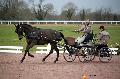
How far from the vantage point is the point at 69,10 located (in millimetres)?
7855

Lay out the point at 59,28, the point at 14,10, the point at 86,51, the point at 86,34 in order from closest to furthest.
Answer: the point at 14,10 → the point at 59,28 → the point at 86,34 → the point at 86,51

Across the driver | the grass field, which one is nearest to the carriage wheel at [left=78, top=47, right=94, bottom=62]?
the driver

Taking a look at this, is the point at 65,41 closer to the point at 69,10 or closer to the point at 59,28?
the point at 59,28

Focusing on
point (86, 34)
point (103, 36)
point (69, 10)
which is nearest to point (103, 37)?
point (103, 36)

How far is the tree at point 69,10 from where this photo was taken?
7.71m

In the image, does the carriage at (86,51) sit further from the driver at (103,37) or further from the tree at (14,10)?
the tree at (14,10)

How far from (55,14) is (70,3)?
397mm

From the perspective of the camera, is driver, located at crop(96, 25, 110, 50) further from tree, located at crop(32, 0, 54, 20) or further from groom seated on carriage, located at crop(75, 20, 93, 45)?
tree, located at crop(32, 0, 54, 20)

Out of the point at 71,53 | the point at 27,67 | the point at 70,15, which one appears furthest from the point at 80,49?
the point at 70,15

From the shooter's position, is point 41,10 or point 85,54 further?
point 85,54

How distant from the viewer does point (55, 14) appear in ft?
25.2

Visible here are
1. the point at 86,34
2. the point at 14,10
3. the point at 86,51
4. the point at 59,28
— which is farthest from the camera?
the point at 86,51

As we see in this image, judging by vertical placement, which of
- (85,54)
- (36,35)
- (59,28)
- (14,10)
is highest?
(14,10)

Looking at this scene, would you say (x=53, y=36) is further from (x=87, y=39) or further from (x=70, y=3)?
(x=70, y=3)
